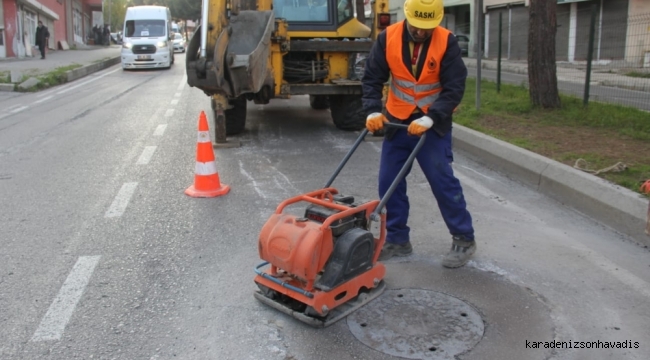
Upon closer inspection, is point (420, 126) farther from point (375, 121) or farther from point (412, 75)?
point (412, 75)

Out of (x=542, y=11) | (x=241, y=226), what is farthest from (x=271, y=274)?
(x=542, y=11)

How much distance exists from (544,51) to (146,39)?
58.9 feet

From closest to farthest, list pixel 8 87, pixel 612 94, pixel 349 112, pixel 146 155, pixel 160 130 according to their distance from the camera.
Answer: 1. pixel 146 155
2. pixel 349 112
3. pixel 160 130
4. pixel 612 94
5. pixel 8 87

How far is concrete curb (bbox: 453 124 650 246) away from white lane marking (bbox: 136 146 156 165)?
4.28m

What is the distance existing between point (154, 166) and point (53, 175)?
114cm

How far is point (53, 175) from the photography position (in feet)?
22.9

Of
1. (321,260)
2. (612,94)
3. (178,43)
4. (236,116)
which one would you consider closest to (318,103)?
(236,116)

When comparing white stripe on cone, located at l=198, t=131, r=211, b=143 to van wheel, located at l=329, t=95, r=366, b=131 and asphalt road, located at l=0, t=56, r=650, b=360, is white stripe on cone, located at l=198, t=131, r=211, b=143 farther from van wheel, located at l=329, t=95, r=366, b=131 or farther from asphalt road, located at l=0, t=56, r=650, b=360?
van wheel, located at l=329, t=95, r=366, b=131

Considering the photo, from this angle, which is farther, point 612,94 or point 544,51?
point 612,94

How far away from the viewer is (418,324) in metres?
3.56

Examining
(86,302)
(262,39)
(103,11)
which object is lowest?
(86,302)

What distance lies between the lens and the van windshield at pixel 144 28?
24781 millimetres

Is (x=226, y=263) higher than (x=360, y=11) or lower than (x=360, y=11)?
lower

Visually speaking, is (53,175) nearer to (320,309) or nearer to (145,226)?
(145,226)
